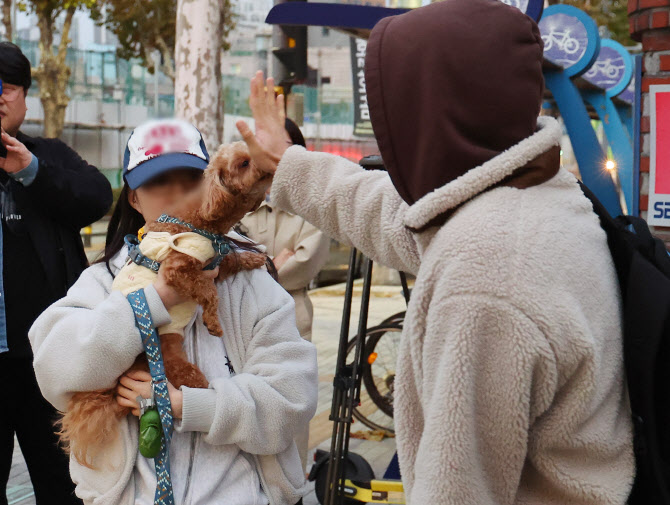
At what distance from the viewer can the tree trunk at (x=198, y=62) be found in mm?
8023

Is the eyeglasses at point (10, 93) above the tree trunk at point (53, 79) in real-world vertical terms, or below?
below

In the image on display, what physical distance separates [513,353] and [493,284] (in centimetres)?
11

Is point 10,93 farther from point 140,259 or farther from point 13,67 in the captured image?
point 140,259

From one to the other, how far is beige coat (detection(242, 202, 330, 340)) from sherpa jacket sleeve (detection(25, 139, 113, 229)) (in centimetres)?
112

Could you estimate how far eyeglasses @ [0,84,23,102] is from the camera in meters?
3.27

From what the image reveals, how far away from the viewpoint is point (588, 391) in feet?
4.06

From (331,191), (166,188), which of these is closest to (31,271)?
(166,188)

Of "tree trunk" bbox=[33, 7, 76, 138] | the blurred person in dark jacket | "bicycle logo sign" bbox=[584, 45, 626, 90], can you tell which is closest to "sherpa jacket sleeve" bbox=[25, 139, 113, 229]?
the blurred person in dark jacket

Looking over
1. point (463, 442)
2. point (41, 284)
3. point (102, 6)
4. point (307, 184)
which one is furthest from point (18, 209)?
point (102, 6)

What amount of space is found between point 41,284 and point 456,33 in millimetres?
2451

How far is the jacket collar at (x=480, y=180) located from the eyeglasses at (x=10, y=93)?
2.51 meters

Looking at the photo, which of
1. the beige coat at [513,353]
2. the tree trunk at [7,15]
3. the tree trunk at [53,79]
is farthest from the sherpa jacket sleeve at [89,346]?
the tree trunk at [53,79]

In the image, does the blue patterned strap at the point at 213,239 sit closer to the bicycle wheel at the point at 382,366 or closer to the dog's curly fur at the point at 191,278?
the dog's curly fur at the point at 191,278

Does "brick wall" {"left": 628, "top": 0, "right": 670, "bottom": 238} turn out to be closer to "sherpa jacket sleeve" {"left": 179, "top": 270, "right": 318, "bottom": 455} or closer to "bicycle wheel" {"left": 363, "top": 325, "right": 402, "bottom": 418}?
"bicycle wheel" {"left": 363, "top": 325, "right": 402, "bottom": 418}
